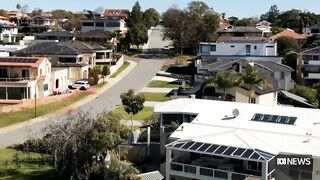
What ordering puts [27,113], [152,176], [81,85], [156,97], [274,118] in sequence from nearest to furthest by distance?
1. [152,176]
2. [274,118]
3. [27,113]
4. [156,97]
5. [81,85]

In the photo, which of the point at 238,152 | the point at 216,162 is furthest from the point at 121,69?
the point at 238,152

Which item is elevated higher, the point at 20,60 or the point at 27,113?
the point at 20,60

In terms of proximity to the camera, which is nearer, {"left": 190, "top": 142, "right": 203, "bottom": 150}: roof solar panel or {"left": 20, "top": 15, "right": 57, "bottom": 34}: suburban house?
{"left": 190, "top": 142, "right": 203, "bottom": 150}: roof solar panel

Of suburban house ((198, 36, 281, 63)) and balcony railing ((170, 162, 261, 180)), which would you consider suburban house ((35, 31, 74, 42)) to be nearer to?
suburban house ((198, 36, 281, 63))

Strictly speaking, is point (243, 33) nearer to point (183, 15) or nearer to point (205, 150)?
point (183, 15)

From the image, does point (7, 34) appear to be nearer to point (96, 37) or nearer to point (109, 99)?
point (96, 37)

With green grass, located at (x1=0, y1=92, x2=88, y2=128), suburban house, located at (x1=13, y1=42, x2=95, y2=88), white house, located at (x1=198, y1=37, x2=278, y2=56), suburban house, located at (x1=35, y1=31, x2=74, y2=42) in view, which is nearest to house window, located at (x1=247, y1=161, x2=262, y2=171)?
green grass, located at (x1=0, y1=92, x2=88, y2=128)

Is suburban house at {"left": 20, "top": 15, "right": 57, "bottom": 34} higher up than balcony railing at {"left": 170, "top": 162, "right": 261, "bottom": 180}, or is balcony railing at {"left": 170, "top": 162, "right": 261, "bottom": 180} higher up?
suburban house at {"left": 20, "top": 15, "right": 57, "bottom": 34}

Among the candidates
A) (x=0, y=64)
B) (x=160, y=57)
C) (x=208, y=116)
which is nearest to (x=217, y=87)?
(x=208, y=116)
